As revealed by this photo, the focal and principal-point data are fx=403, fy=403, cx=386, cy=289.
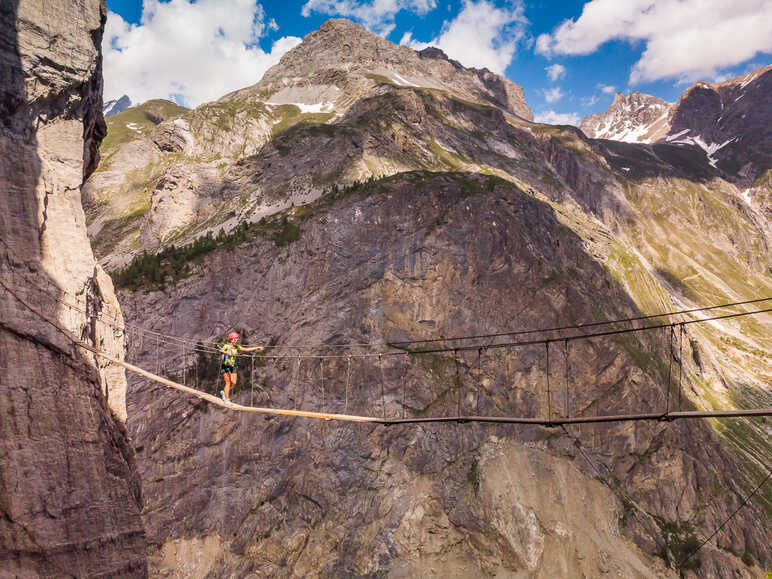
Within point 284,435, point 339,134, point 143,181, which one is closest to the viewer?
point 284,435

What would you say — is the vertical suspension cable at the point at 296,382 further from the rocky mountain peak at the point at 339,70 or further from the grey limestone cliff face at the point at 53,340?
the rocky mountain peak at the point at 339,70

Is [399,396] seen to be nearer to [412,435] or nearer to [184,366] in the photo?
[412,435]

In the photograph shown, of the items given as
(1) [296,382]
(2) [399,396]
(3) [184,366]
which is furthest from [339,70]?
(2) [399,396]

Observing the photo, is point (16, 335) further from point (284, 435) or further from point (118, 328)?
point (284, 435)

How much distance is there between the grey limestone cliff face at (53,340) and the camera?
11.5 metres

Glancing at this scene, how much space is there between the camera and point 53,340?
41.3 ft

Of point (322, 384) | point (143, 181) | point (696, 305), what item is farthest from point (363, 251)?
point (696, 305)

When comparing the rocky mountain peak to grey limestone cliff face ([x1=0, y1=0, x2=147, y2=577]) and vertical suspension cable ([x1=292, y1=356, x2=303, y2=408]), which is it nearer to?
vertical suspension cable ([x1=292, y1=356, x2=303, y2=408])

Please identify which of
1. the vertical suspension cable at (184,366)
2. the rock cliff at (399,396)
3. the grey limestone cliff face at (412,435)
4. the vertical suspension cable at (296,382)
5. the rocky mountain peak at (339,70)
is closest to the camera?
the grey limestone cliff face at (412,435)

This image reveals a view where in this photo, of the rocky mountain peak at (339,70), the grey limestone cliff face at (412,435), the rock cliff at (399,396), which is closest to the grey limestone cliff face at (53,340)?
the rock cliff at (399,396)

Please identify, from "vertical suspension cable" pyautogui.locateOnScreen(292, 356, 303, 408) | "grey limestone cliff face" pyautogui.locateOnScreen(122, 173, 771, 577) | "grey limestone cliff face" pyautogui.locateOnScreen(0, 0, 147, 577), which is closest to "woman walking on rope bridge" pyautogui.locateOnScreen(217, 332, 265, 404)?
"grey limestone cliff face" pyautogui.locateOnScreen(0, 0, 147, 577)

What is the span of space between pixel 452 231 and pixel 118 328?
37699mm

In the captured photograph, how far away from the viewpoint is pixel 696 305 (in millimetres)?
111375

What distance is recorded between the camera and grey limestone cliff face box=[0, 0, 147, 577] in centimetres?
1155
